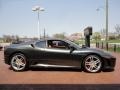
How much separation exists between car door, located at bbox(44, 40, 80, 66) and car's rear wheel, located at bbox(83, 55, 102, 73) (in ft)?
1.05

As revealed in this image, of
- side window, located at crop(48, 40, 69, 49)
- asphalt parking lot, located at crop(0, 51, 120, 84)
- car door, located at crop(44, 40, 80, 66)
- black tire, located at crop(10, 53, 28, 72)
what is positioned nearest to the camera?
asphalt parking lot, located at crop(0, 51, 120, 84)

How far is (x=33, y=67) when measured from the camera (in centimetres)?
1128


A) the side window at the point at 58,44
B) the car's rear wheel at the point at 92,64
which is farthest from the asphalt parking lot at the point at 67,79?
the side window at the point at 58,44

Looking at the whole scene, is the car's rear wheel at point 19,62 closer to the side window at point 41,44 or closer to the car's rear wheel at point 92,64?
the side window at point 41,44

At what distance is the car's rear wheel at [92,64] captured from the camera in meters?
10.9

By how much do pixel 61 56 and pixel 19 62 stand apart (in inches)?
61.1

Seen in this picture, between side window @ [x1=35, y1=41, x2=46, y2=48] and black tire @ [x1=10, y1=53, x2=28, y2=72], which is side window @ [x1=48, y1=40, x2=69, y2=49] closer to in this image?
side window @ [x1=35, y1=41, x2=46, y2=48]

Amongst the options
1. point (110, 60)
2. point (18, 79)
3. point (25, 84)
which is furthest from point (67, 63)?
point (25, 84)

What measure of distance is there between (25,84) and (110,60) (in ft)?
12.9

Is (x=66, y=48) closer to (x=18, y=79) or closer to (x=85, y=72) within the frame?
(x=85, y=72)

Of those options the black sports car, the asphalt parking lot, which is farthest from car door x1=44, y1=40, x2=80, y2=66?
the asphalt parking lot

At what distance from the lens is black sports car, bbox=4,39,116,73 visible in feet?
35.9
